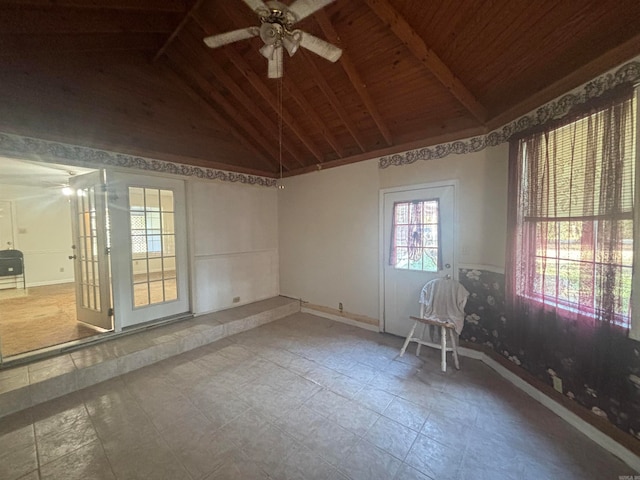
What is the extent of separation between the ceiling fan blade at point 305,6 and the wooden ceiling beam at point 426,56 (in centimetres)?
72

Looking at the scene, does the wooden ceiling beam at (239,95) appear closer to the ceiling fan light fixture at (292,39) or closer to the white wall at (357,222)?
the white wall at (357,222)

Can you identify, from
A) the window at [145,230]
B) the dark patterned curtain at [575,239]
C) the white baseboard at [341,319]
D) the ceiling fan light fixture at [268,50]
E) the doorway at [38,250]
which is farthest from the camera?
the white baseboard at [341,319]

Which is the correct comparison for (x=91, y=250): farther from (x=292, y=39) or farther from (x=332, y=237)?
(x=292, y=39)

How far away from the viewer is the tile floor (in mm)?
1521

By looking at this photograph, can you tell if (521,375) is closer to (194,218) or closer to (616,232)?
(616,232)

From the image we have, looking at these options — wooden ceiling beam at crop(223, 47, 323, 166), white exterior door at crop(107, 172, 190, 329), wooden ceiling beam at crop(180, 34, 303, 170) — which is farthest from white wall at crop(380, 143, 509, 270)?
white exterior door at crop(107, 172, 190, 329)

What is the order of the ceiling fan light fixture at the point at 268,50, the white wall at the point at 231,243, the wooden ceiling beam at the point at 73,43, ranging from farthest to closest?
the white wall at the point at 231,243
the wooden ceiling beam at the point at 73,43
the ceiling fan light fixture at the point at 268,50

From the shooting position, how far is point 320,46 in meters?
1.77

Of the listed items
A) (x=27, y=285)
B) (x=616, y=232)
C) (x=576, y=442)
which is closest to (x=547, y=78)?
(x=616, y=232)

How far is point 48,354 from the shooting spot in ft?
8.42

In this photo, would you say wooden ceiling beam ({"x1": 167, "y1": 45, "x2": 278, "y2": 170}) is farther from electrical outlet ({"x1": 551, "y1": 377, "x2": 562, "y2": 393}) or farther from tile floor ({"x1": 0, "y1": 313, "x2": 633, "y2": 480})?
electrical outlet ({"x1": 551, "y1": 377, "x2": 562, "y2": 393})

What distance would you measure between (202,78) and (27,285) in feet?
22.4

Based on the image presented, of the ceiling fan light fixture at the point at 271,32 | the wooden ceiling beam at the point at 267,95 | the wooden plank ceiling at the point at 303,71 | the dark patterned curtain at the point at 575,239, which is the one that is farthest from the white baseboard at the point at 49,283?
the dark patterned curtain at the point at 575,239

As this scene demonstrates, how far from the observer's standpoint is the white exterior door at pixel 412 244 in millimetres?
2979
